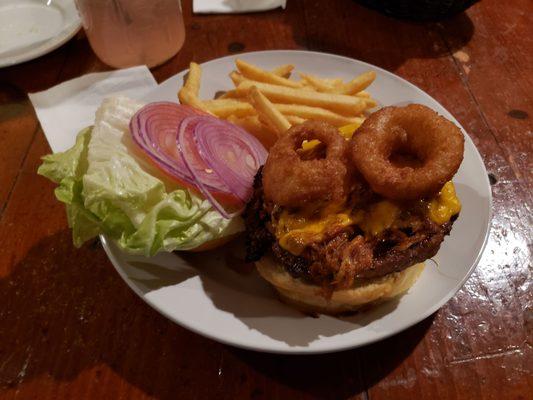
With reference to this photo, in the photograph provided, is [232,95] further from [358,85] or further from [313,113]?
[358,85]

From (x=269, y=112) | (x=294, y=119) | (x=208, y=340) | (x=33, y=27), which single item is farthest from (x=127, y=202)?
(x=33, y=27)

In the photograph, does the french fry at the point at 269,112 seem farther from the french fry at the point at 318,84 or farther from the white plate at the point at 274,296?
the white plate at the point at 274,296

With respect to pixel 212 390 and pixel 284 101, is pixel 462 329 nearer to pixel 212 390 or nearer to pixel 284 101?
pixel 212 390

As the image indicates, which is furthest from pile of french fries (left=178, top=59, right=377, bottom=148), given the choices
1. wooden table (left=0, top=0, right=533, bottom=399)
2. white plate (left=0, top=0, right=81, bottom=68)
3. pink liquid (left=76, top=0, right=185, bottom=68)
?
white plate (left=0, top=0, right=81, bottom=68)

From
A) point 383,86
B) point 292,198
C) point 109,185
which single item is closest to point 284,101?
point 383,86

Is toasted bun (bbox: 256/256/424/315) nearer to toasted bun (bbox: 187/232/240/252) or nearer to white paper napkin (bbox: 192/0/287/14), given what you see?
toasted bun (bbox: 187/232/240/252)

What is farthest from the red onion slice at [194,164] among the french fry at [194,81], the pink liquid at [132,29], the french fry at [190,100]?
the pink liquid at [132,29]
